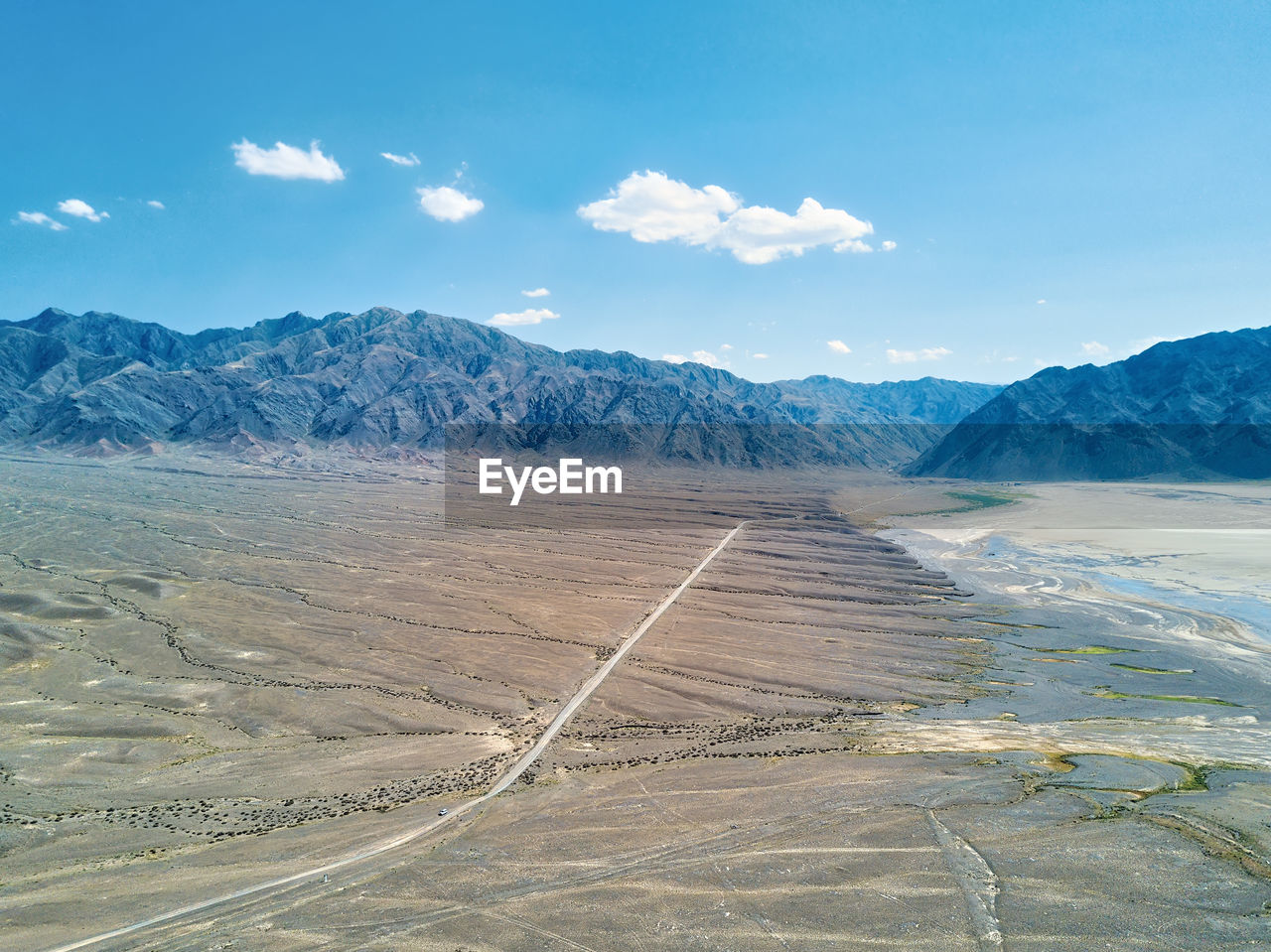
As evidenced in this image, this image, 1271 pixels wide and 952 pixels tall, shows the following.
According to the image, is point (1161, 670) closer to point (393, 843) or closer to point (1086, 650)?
point (1086, 650)

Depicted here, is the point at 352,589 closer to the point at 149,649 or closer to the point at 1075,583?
the point at 149,649

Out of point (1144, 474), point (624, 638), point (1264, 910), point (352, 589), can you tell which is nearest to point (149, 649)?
point (352, 589)

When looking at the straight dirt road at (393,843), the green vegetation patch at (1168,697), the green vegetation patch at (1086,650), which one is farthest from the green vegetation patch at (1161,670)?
the straight dirt road at (393,843)

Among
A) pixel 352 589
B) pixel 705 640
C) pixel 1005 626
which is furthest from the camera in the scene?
pixel 352 589

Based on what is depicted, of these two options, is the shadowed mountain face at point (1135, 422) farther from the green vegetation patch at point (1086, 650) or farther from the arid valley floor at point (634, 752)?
the green vegetation patch at point (1086, 650)

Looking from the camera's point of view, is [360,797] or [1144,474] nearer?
[360,797]

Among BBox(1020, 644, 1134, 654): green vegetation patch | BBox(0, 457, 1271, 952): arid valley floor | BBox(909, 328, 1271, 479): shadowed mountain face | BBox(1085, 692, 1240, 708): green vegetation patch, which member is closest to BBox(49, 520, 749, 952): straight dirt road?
BBox(0, 457, 1271, 952): arid valley floor

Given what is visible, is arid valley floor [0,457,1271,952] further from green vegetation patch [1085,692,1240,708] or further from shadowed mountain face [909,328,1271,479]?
shadowed mountain face [909,328,1271,479]
